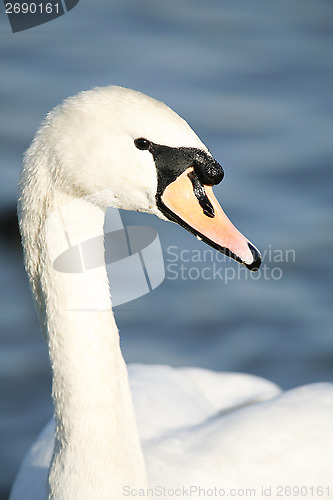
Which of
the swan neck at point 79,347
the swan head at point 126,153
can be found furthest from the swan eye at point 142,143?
the swan neck at point 79,347

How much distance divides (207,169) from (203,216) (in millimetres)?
177

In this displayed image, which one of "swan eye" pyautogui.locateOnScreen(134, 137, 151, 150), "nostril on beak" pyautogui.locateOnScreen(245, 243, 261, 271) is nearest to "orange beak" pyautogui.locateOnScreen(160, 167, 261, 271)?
"nostril on beak" pyautogui.locateOnScreen(245, 243, 261, 271)

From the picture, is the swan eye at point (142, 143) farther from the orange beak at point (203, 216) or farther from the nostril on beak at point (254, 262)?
the nostril on beak at point (254, 262)

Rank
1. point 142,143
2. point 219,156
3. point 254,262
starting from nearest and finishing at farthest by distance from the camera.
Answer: point 142,143 < point 254,262 < point 219,156

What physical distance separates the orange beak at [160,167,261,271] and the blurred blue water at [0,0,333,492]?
236cm

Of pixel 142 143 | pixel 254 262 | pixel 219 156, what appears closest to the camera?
pixel 142 143

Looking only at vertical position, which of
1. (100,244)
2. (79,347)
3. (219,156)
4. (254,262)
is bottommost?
(79,347)

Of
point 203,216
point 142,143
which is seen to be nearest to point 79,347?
point 203,216

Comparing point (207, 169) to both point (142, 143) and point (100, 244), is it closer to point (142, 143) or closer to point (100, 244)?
point (142, 143)

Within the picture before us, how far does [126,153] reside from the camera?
2746 millimetres

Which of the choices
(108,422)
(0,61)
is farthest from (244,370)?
(0,61)

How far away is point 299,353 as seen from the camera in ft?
18.0

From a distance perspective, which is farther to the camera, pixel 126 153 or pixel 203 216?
pixel 203 216

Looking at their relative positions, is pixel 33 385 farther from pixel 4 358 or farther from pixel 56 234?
pixel 56 234
